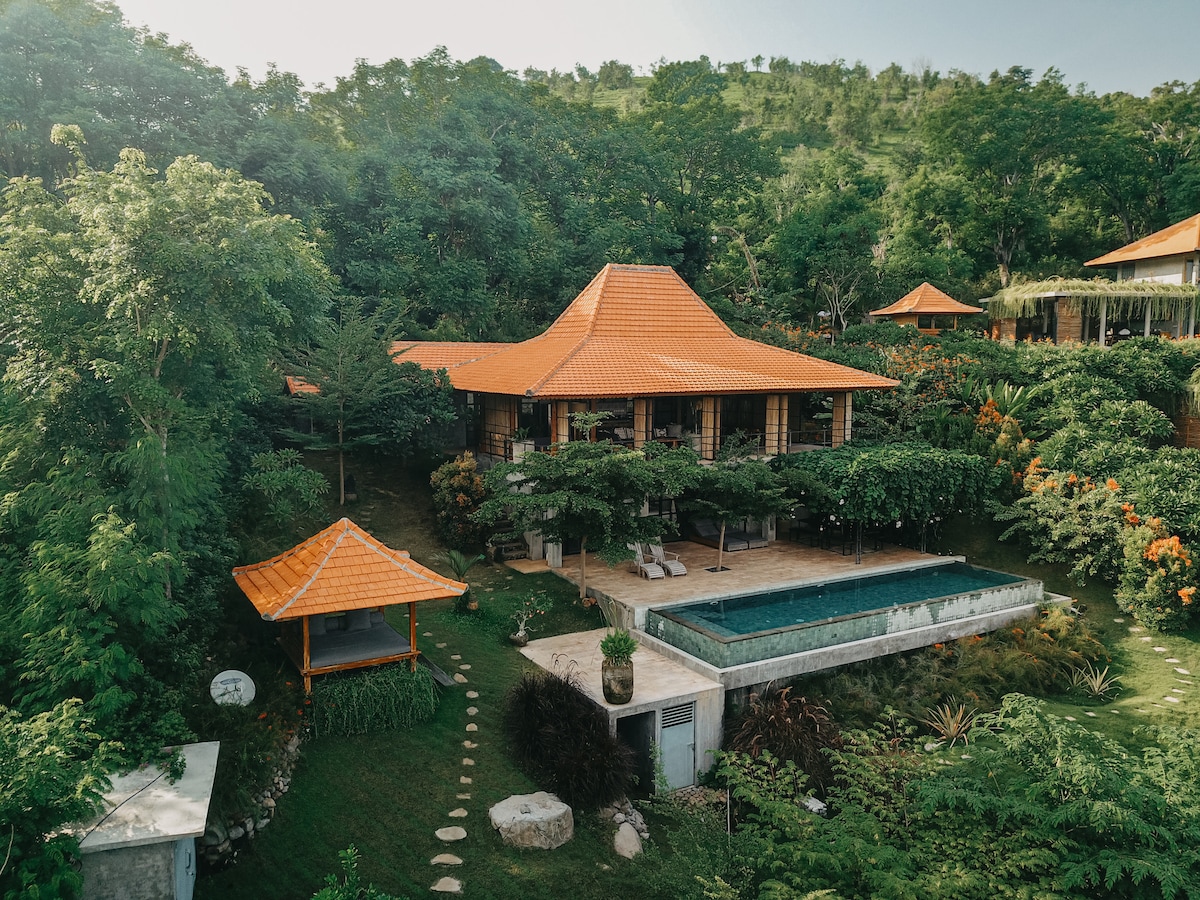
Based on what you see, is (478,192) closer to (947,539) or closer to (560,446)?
(560,446)

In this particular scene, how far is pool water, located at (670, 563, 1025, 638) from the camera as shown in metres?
14.8

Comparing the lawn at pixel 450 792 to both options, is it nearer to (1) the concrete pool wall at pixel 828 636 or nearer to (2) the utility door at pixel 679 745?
(2) the utility door at pixel 679 745

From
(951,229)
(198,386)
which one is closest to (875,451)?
(198,386)

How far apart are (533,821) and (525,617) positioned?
5314 millimetres

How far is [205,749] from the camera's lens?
895 cm

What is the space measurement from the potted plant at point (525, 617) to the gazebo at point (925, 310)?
20679 mm

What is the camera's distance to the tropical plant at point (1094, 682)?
14742 millimetres

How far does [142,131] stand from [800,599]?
23.9 meters

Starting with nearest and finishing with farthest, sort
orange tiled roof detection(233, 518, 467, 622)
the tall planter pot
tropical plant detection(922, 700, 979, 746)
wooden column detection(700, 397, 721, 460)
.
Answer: orange tiled roof detection(233, 518, 467, 622), the tall planter pot, tropical plant detection(922, 700, 979, 746), wooden column detection(700, 397, 721, 460)

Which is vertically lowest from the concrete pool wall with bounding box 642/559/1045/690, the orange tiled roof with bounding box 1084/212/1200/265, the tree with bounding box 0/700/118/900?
the concrete pool wall with bounding box 642/559/1045/690

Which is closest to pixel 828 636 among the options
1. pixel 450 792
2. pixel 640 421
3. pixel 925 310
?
pixel 640 421

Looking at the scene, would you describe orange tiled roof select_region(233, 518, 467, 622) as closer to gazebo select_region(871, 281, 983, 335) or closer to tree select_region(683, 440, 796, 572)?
tree select_region(683, 440, 796, 572)

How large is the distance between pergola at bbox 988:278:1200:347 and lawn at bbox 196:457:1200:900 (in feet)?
49.5

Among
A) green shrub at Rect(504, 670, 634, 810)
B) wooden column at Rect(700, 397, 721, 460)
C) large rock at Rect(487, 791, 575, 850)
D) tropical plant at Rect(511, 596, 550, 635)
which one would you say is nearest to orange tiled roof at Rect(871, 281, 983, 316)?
wooden column at Rect(700, 397, 721, 460)
